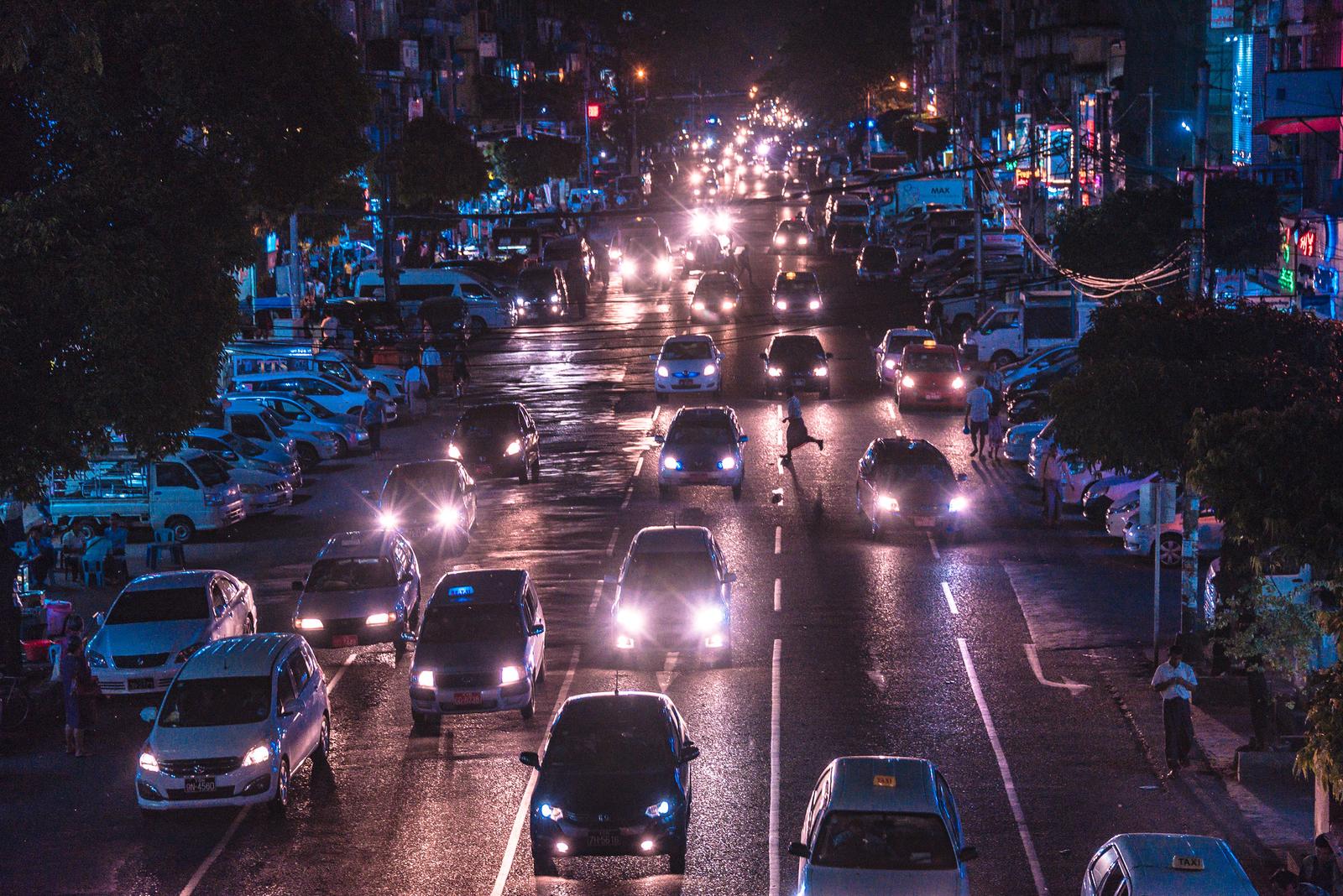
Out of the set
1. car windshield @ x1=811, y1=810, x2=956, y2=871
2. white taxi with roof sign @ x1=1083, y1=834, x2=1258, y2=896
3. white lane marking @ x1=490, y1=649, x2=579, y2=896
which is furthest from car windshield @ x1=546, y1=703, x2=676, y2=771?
white taxi with roof sign @ x1=1083, y1=834, x2=1258, y2=896

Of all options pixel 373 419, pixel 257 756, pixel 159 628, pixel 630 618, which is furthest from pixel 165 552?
pixel 257 756

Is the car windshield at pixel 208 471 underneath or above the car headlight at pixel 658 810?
above

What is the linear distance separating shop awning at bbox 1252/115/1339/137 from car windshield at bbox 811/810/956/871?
26912 millimetres

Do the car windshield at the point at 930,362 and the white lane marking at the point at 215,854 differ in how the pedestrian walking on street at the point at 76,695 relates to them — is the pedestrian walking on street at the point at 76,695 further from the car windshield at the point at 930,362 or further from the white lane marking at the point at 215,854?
the car windshield at the point at 930,362

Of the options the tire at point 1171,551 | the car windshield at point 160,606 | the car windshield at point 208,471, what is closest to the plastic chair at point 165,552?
the car windshield at point 208,471

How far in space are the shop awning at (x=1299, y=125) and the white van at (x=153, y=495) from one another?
2396cm

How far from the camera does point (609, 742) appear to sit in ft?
52.0

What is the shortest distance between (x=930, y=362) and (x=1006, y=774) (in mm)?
26931

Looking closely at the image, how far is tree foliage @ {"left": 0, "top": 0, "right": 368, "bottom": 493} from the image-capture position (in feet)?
65.3

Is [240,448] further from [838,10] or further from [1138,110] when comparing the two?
[838,10]

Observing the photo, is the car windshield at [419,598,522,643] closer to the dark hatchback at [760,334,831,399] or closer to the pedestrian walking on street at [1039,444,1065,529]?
the pedestrian walking on street at [1039,444,1065,529]

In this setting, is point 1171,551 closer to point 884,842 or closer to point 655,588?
point 655,588

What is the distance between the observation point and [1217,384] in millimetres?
20594

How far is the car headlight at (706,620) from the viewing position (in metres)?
22.8
